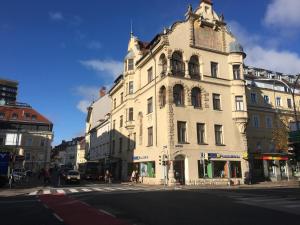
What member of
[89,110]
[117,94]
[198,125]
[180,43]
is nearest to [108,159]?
[117,94]

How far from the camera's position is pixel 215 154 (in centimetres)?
3669

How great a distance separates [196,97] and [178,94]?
8.44 feet

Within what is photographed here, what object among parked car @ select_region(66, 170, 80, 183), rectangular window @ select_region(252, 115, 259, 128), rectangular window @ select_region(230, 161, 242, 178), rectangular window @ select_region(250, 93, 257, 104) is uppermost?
rectangular window @ select_region(250, 93, 257, 104)

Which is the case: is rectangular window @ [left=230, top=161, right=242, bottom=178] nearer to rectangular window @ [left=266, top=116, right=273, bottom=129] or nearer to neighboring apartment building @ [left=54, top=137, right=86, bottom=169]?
rectangular window @ [left=266, top=116, right=273, bottom=129]

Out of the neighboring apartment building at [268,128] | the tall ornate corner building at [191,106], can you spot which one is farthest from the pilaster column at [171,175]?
the neighboring apartment building at [268,128]

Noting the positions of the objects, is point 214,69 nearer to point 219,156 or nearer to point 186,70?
point 186,70

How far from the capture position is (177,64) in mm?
37656

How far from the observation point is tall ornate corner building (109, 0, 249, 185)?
3516 cm

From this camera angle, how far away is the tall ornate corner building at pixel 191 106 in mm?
35156

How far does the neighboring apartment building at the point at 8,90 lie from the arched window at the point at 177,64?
114 metres

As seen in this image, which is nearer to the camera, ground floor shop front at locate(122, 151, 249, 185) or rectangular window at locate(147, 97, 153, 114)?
ground floor shop front at locate(122, 151, 249, 185)

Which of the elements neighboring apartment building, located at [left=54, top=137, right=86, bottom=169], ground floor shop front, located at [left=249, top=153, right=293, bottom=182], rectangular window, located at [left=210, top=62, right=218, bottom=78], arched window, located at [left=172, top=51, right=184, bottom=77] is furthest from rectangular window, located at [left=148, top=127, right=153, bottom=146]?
neighboring apartment building, located at [left=54, top=137, right=86, bottom=169]

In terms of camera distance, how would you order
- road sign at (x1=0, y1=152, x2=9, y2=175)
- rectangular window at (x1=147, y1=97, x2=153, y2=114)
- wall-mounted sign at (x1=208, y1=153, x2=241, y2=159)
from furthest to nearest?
rectangular window at (x1=147, y1=97, x2=153, y2=114), wall-mounted sign at (x1=208, y1=153, x2=241, y2=159), road sign at (x1=0, y1=152, x2=9, y2=175)

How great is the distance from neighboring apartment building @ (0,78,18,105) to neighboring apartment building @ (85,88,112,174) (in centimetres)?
6074
